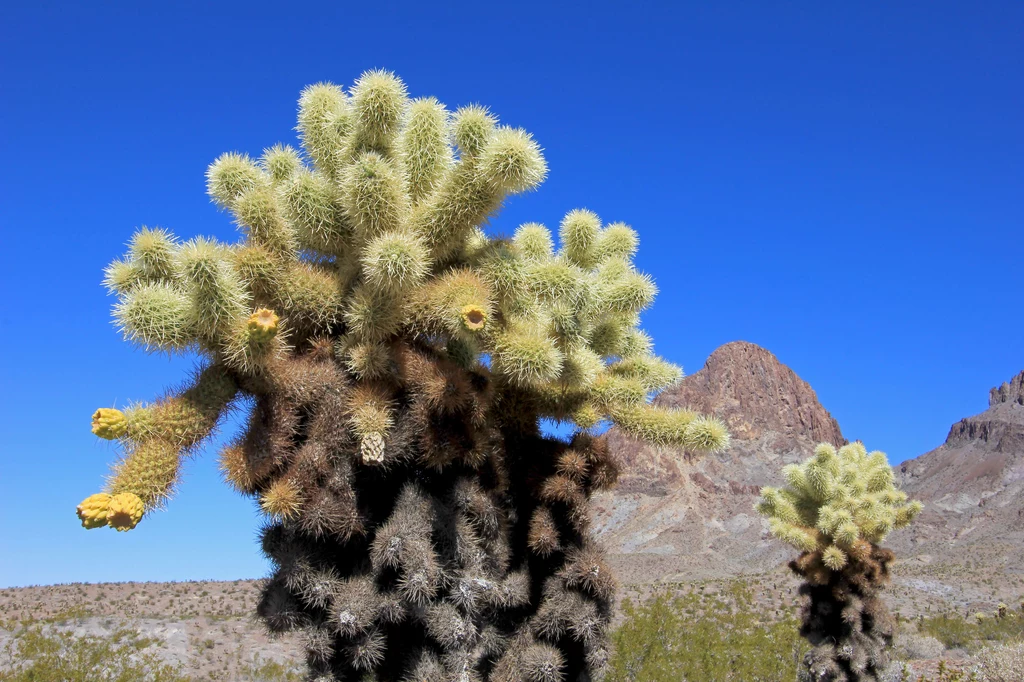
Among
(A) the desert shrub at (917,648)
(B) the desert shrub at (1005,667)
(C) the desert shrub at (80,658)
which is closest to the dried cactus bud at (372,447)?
(B) the desert shrub at (1005,667)

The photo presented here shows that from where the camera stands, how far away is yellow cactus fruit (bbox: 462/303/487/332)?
4746mm

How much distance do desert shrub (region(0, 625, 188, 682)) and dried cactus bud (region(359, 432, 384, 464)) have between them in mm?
11440

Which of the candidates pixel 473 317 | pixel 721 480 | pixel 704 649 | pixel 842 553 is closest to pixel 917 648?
pixel 704 649

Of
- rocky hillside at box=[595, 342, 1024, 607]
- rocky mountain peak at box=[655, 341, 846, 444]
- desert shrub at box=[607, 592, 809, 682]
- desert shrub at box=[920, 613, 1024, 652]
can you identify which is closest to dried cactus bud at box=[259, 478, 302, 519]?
desert shrub at box=[607, 592, 809, 682]

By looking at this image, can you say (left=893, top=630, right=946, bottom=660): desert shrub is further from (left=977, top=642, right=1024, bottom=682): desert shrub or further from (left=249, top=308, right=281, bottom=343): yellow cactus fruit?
(left=249, top=308, right=281, bottom=343): yellow cactus fruit

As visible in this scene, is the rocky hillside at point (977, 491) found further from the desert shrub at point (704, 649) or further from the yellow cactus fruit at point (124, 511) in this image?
the yellow cactus fruit at point (124, 511)

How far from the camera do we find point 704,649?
1962 centimetres

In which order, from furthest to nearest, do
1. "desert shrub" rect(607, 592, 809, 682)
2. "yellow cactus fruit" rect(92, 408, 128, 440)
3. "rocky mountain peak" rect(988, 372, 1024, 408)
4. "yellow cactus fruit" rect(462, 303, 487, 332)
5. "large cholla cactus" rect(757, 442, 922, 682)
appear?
1. "rocky mountain peak" rect(988, 372, 1024, 408)
2. "desert shrub" rect(607, 592, 809, 682)
3. "large cholla cactus" rect(757, 442, 922, 682)
4. "yellow cactus fruit" rect(462, 303, 487, 332)
5. "yellow cactus fruit" rect(92, 408, 128, 440)

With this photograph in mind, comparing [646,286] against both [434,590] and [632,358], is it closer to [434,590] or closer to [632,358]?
[632,358]

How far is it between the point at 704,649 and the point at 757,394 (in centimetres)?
9151

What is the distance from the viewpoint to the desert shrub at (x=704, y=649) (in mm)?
16367

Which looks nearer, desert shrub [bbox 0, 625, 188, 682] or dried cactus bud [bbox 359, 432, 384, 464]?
dried cactus bud [bbox 359, 432, 384, 464]

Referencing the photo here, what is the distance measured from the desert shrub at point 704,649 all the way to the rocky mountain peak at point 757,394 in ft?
242

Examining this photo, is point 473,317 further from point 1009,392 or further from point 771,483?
point 1009,392
